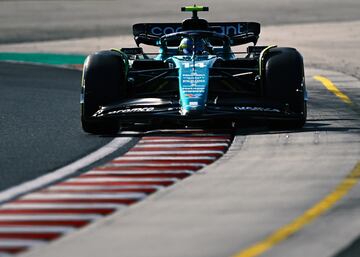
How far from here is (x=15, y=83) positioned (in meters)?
23.1

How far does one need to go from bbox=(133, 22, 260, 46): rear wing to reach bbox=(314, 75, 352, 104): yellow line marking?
187cm

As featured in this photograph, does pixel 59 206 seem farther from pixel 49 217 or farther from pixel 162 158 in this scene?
pixel 162 158

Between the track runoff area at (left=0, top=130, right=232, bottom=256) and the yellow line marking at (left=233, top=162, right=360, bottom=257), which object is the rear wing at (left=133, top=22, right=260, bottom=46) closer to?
the track runoff area at (left=0, top=130, right=232, bottom=256)

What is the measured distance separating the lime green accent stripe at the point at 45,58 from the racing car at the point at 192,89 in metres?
12.0

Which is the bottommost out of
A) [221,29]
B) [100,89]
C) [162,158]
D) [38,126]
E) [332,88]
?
[332,88]

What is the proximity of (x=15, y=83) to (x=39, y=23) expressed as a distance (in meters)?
18.5

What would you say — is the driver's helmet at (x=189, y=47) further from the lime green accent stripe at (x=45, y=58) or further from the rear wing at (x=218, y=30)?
the lime green accent stripe at (x=45, y=58)

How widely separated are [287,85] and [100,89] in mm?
2005

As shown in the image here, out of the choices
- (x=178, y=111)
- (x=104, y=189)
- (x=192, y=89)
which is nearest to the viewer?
(x=104, y=189)

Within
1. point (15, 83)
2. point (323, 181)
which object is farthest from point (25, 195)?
point (15, 83)

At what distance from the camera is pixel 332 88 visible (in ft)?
71.1

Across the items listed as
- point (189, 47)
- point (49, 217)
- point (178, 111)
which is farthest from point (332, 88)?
point (49, 217)

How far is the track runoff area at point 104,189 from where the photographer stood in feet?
31.2

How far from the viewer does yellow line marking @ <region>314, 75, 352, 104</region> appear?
1962 centimetres
